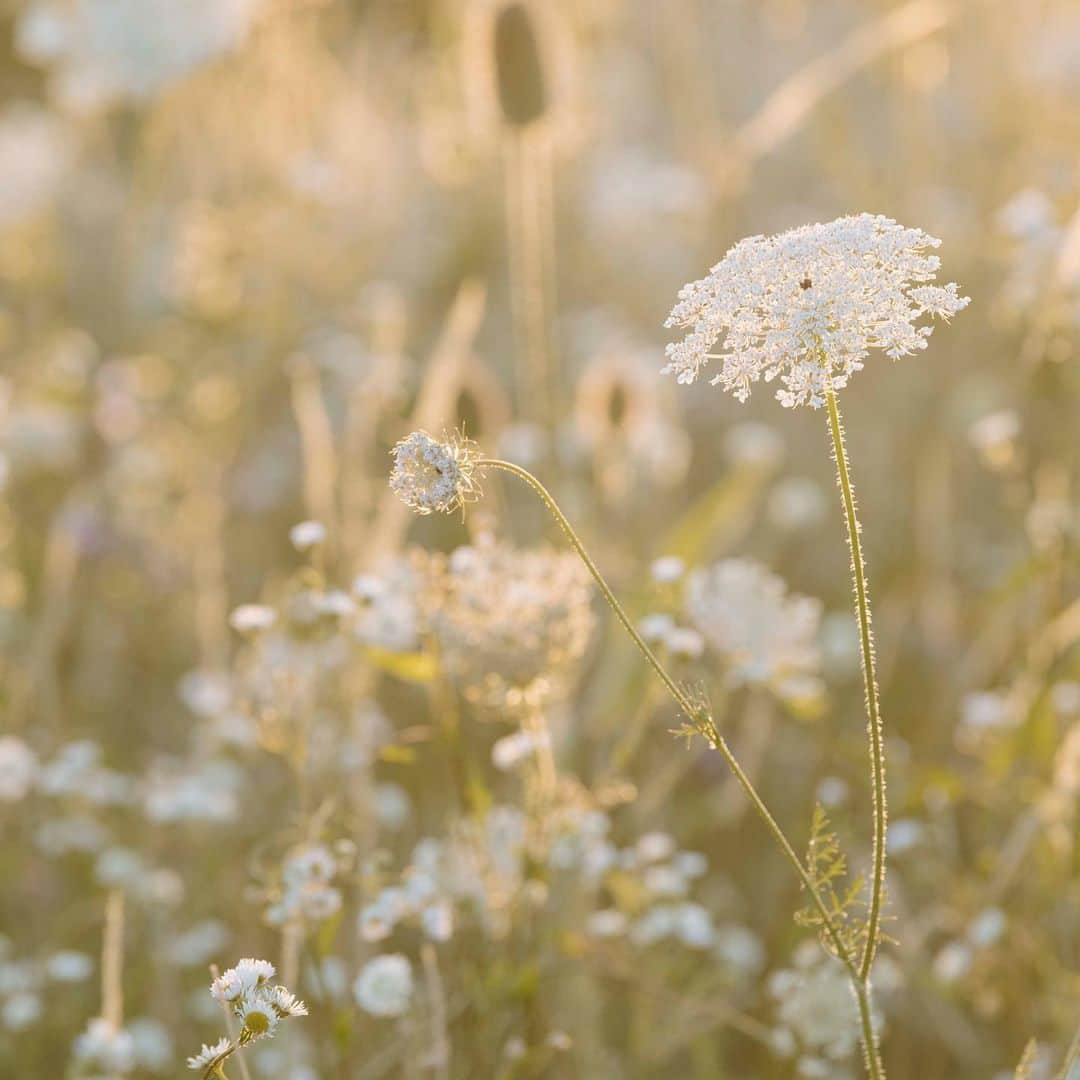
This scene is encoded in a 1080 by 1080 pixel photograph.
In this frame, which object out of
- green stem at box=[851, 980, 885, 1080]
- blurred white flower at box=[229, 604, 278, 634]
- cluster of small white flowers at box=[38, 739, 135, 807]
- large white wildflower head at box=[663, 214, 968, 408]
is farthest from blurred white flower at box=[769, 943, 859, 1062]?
cluster of small white flowers at box=[38, 739, 135, 807]

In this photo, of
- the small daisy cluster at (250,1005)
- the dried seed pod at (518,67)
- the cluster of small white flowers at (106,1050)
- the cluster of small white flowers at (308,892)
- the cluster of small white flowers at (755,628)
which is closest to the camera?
the small daisy cluster at (250,1005)

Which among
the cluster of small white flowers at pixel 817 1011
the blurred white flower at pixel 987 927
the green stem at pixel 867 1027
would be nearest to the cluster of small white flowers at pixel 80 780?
the cluster of small white flowers at pixel 817 1011

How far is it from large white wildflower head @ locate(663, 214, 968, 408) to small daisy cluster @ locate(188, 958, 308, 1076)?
60 centimetres

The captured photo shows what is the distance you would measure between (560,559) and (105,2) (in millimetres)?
3211

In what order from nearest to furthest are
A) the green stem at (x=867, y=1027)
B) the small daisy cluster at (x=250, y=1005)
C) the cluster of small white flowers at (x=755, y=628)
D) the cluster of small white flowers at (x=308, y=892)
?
1. the small daisy cluster at (x=250, y=1005)
2. the green stem at (x=867, y=1027)
3. the cluster of small white flowers at (x=308, y=892)
4. the cluster of small white flowers at (x=755, y=628)

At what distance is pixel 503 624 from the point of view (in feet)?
6.34

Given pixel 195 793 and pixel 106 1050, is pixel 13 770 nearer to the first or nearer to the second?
pixel 195 793

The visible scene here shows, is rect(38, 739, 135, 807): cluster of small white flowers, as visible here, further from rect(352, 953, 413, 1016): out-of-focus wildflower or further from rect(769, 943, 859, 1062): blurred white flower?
rect(769, 943, 859, 1062): blurred white flower

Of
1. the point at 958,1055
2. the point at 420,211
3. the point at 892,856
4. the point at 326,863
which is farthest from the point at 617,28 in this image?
the point at 326,863

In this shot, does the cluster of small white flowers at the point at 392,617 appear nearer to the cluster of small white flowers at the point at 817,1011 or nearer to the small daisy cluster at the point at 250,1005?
the cluster of small white flowers at the point at 817,1011

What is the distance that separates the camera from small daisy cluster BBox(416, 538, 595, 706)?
6.34ft

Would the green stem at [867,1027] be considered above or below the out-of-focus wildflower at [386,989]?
below

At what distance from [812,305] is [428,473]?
0.34 m

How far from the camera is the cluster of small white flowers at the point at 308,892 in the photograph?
167 centimetres
